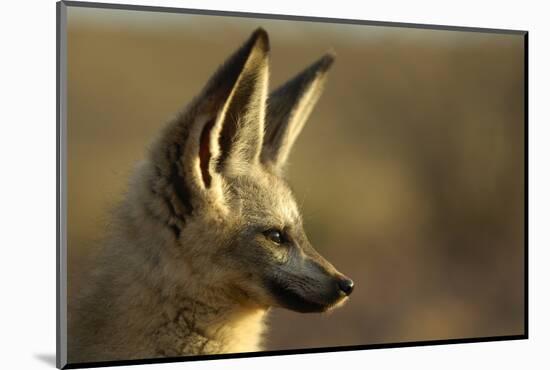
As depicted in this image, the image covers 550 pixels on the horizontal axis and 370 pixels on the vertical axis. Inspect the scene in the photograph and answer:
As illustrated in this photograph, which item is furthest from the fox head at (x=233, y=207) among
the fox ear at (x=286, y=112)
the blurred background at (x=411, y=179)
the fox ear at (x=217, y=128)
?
Result: the blurred background at (x=411, y=179)

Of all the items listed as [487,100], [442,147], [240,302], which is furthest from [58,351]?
[487,100]

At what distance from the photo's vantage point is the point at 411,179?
21.1ft

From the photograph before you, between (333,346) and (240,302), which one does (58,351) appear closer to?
(240,302)

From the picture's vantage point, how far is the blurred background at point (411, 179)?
6.02m

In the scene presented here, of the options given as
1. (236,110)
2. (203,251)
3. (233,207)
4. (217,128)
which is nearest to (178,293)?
(203,251)

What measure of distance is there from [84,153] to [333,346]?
192cm

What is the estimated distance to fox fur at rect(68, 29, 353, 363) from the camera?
466 cm

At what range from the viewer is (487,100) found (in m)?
6.50

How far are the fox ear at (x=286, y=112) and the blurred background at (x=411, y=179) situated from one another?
406 millimetres

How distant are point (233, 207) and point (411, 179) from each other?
194 centimetres

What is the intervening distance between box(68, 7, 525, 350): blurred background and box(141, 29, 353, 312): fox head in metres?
0.80

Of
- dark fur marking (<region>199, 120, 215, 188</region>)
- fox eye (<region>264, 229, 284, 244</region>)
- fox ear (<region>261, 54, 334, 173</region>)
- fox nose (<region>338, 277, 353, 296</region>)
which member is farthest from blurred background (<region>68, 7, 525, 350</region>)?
dark fur marking (<region>199, 120, 215, 188</region>)

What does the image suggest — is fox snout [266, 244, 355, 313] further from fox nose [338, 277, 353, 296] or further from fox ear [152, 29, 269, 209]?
fox ear [152, 29, 269, 209]

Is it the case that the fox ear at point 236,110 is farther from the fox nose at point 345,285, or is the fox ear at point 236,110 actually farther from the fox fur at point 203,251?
the fox nose at point 345,285
